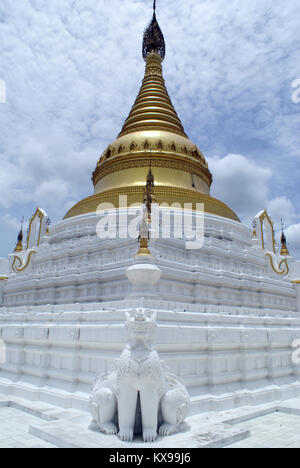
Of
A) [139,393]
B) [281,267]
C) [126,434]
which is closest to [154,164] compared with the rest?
[281,267]

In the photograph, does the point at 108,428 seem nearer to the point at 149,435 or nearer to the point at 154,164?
the point at 149,435

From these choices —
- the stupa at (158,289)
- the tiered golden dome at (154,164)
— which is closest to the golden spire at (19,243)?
the stupa at (158,289)

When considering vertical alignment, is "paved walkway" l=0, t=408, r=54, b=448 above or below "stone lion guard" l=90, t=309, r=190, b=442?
below

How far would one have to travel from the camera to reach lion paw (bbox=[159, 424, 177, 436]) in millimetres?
6215

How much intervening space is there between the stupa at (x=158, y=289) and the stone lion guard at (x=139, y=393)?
1436 millimetres

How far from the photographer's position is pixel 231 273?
17641mm

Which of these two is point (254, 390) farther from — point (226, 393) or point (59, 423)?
point (59, 423)

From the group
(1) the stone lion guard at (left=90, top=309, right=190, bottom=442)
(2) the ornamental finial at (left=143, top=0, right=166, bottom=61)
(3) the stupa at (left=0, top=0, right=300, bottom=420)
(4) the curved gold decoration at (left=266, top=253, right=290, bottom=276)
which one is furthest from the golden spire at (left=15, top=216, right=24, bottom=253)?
(2) the ornamental finial at (left=143, top=0, right=166, bottom=61)

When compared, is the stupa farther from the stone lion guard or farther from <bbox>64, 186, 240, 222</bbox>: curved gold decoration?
the stone lion guard

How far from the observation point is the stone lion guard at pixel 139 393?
6.11 metres

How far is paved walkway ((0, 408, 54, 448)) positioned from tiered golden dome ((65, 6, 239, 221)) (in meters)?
15.1

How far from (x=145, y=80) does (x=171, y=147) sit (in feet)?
39.4

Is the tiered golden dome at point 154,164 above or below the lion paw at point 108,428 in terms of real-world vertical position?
above

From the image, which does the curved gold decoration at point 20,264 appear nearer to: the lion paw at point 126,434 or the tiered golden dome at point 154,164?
the tiered golden dome at point 154,164
